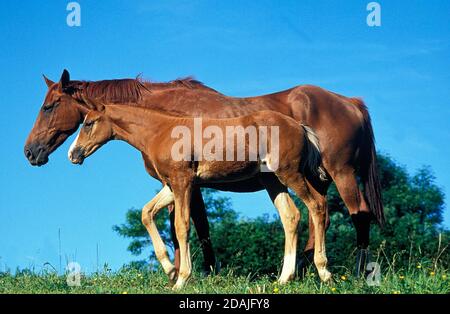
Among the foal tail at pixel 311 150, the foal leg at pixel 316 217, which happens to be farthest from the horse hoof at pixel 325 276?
the foal tail at pixel 311 150

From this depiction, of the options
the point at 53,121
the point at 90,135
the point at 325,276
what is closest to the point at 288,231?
the point at 325,276

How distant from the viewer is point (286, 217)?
9523 mm

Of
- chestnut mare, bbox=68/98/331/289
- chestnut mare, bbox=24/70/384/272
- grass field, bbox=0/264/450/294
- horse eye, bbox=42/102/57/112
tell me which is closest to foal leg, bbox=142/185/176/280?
chestnut mare, bbox=68/98/331/289

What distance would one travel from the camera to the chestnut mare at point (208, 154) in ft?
29.6

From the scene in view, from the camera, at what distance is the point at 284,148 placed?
9.04 meters

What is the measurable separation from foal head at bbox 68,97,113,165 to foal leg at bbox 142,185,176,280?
1122 mm

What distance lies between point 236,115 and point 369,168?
259cm

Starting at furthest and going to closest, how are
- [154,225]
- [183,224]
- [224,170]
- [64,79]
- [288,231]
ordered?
[64,79] → [154,225] → [288,231] → [224,170] → [183,224]

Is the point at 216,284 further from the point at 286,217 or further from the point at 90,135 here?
the point at 90,135

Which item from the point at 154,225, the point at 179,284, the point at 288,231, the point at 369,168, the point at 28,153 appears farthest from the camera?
the point at 369,168

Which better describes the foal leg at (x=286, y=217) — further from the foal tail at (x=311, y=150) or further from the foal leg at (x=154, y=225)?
the foal leg at (x=154, y=225)

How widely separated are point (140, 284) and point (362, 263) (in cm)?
358
